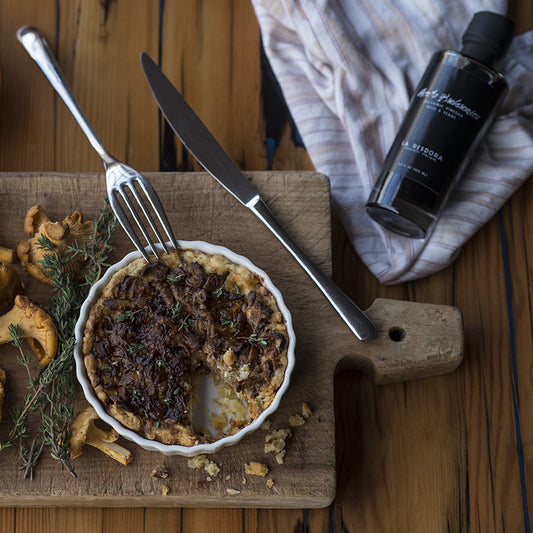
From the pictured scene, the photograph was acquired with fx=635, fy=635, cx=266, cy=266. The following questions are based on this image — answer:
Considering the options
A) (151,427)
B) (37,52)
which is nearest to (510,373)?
(151,427)

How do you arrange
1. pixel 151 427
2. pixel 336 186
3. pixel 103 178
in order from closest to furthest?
pixel 151 427 → pixel 103 178 → pixel 336 186

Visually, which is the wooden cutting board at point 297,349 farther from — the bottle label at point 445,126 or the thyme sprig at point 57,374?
the bottle label at point 445,126

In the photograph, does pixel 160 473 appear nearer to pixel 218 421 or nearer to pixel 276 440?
pixel 218 421

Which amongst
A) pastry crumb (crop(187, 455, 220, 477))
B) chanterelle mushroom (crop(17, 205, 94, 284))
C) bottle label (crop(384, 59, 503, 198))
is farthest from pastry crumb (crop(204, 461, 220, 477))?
bottle label (crop(384, 59, 503, 198))

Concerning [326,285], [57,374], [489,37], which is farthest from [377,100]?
[57,374]

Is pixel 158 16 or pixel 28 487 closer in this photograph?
pixel 28 487

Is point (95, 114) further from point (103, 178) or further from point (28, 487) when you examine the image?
point (28, 487)
